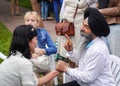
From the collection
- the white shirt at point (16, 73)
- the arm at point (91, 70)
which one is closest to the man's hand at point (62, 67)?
the arm at point (91, 70)

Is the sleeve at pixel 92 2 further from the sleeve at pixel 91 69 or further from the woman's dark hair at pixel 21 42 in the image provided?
the woman's dark hair at pixel 21 42

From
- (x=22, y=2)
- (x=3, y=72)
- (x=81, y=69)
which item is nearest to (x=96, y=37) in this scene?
(x=81, y=69)

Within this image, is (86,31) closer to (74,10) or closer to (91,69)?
(91,69)

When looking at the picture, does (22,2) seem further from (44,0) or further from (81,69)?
(81,69)

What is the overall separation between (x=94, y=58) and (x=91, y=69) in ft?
0.37

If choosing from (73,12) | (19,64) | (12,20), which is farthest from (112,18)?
(12,20)

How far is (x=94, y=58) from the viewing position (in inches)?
172

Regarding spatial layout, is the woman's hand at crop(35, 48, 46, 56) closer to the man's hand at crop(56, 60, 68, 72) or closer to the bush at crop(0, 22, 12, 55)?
the man's hand at crop(56, 60, 68, 72)

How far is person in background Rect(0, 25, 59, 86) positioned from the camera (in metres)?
4.17

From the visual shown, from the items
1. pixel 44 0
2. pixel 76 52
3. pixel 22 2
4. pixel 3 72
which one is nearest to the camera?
pixel 3 72

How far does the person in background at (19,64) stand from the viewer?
417 cm

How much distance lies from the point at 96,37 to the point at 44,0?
355 inches

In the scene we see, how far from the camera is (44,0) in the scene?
44.0 feet

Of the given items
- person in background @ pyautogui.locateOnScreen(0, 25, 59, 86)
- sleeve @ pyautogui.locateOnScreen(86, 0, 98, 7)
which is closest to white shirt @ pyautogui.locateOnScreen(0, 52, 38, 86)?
person in background @ pyautogui.locateOnScreen(0, 25, 59, 86)
